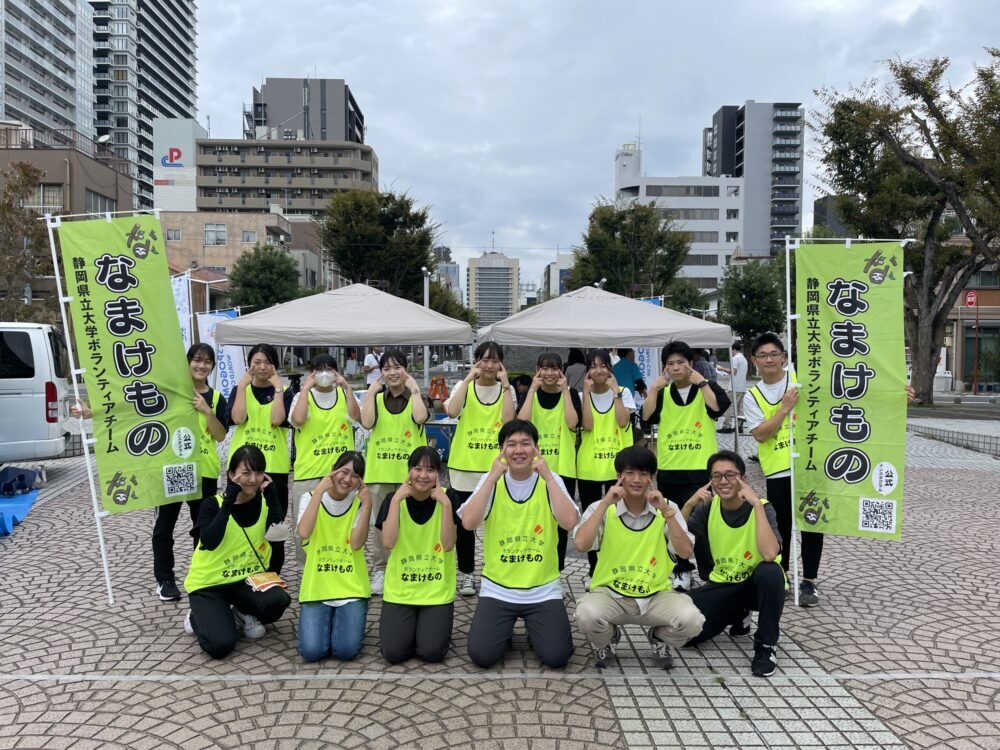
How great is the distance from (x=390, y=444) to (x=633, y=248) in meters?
25.4

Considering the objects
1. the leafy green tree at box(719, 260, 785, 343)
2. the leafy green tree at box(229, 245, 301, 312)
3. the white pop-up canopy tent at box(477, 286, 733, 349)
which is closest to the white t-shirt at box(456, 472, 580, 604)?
the white pop-up canopy tent at box(477, 286, 733, 349)

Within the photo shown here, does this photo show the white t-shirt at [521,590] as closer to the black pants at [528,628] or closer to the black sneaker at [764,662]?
the black pants at [528,628]

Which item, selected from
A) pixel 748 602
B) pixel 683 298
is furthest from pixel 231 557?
pixel 683 298

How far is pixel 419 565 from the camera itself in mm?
4215

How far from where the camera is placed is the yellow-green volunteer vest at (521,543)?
4.11 metres

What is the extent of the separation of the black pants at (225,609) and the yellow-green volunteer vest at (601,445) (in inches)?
91.1

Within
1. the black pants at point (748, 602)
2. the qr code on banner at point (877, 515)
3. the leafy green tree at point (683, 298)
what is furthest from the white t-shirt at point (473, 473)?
the leafy green tree at point (683, 298)

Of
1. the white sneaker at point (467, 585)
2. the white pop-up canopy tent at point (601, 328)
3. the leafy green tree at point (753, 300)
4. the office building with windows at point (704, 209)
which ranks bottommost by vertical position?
the white sneaker at point (467, 585)

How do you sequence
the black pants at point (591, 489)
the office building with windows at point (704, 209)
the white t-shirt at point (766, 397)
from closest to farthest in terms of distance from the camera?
the white t-shirt at point (766, 397) → the black pants at point (591, 489) → the office building with windows at point (704, 209)

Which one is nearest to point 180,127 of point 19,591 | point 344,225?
point 344,225

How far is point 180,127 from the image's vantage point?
218ft

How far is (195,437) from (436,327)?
4.32m

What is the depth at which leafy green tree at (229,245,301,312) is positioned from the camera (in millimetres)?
39781

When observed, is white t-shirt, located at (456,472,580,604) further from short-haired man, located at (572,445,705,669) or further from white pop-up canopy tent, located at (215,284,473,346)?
white pop-up canopy tent, located at (215,284,473,346)
